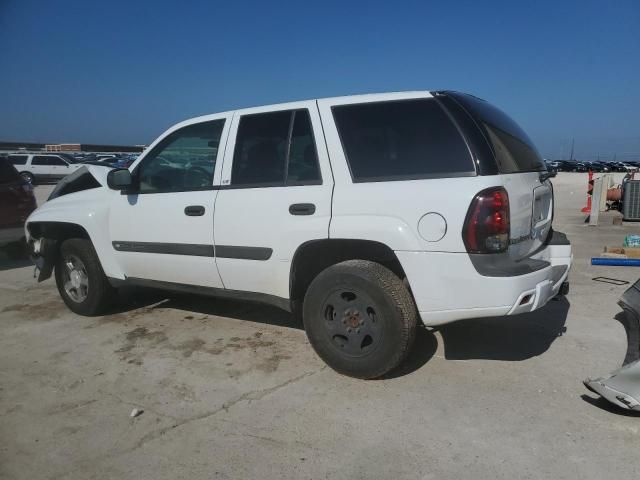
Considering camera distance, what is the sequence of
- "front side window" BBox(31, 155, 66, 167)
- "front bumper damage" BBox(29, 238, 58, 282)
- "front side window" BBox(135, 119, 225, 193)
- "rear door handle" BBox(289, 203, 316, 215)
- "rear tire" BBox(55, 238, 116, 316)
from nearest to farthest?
"rear door handle" BBox(289, 203, 316, 215)
"front side window" BBox(135, 119, 225, 193)
"rear tire" BBox(55, 238, 116, 316)
"front bumper damage" BBox(29, 238, 58, 282)
"front side window" BBox(31, 155, 66, 167)

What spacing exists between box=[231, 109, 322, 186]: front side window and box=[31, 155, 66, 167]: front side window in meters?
27.4

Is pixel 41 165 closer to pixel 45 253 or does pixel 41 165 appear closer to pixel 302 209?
pixel 45 253

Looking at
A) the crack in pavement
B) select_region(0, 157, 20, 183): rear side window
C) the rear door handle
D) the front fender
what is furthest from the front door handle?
select_region(0, 157, 20, 183): rear side window

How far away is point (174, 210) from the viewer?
4.28 meters

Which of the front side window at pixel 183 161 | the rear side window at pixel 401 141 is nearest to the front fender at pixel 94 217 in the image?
the front side window at pixel 183 161

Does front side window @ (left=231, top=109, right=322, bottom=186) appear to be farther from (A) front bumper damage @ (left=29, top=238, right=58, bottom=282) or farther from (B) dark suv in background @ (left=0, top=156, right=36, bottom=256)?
(B) dark suv in background @ (left=0, top=156, right=36, bottom=256)

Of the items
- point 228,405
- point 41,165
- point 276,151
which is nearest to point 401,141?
A: point 276,151

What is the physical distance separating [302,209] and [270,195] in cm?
32

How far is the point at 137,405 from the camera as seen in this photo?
3.31m

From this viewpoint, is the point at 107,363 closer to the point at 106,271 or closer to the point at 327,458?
the point at 106,271

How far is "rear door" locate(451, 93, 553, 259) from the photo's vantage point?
3.19m

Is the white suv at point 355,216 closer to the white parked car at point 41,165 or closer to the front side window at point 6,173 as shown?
the front side window at point 6,173

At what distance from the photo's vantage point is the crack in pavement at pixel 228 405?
2.93 meters

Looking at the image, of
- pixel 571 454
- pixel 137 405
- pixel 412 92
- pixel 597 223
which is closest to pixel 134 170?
pixel 137 405
